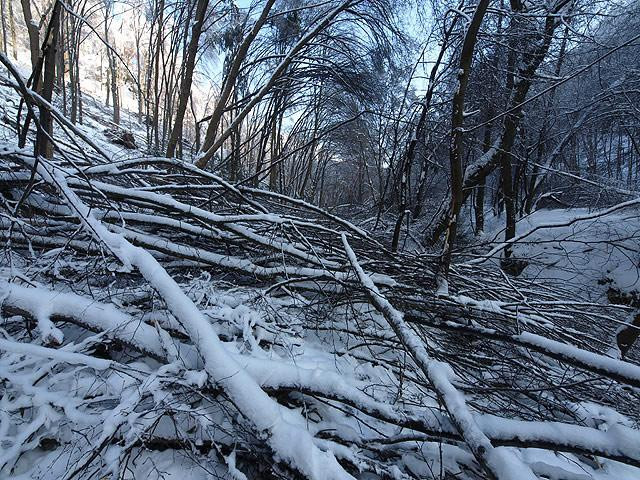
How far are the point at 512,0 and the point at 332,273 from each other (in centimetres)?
393

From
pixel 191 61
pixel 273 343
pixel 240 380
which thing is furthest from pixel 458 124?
pixel 191 61

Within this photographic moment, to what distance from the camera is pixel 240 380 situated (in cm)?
108

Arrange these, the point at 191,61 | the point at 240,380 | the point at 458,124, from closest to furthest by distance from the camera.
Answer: the point at 240,380 < the point at 458,124 < the point at 191,61

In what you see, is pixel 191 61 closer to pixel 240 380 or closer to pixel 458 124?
pixel 458 124

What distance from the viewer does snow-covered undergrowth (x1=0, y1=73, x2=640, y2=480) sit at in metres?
1.04

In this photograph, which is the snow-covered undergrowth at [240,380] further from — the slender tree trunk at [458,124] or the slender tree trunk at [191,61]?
the slender tree trunk at [191,61]

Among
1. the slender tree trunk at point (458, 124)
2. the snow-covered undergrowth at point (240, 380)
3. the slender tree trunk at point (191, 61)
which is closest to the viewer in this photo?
the snow-covered undergrowth at point (240, 380)

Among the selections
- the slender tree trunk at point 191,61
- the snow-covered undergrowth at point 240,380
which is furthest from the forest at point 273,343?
the slender tree trunk at point 191,61

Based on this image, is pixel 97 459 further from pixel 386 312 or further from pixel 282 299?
pixel 282 299

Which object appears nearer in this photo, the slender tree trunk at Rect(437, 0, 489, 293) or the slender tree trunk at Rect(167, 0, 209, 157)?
the slender tree trunk at Rect(437, 0, 489, 293)

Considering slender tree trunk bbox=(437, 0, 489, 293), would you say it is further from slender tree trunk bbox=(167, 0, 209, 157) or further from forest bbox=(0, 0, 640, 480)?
slender tree trunk bbox=(167, 0, 209, 157)

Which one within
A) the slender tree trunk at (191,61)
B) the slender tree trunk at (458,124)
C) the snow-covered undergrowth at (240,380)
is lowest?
the snow-covered undergrowth at (240,380)

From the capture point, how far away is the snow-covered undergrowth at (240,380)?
104 centimetres

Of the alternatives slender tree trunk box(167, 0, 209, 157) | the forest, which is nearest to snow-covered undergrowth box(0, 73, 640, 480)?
the forest
